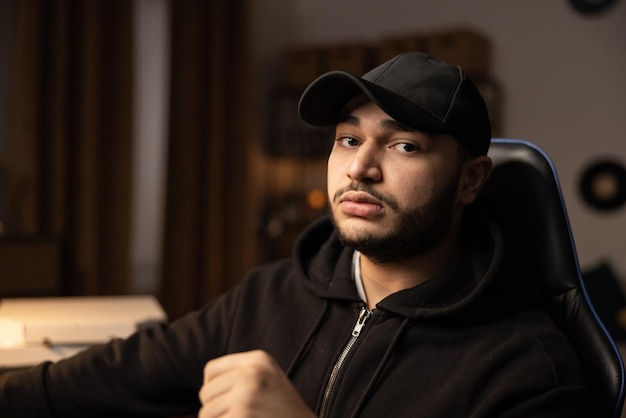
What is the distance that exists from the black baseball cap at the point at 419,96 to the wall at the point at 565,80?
3.10m

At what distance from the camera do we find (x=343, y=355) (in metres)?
1.24

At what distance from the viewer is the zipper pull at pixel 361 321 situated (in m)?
1.26

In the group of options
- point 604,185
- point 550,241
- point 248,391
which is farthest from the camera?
point 604,185

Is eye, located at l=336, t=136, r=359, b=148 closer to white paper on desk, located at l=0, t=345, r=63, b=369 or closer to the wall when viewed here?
white paper on desk, located at l=0, t=345, r=63, b=369

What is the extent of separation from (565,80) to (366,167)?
3.37 metres

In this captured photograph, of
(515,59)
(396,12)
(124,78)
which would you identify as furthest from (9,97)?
(515,59)

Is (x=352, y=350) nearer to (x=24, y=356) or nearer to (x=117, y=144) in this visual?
(x=24, y=356)

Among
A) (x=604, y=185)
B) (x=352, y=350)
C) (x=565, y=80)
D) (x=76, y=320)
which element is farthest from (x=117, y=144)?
(x=352, y=350)

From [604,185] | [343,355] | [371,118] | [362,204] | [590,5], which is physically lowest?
[604,185]

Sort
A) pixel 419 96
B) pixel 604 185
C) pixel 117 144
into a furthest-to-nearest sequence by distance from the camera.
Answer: pixel 604 185, pixel 117 144, pixel 419 96

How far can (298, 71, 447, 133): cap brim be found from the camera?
116 cm

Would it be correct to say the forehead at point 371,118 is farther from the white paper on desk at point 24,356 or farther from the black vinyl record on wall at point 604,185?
the black vinyl record on wall at point 604,185

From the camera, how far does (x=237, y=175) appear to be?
13.9ft

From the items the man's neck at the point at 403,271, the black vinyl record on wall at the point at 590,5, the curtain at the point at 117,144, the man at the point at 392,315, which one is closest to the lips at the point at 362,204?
the man at the point at 392,315
